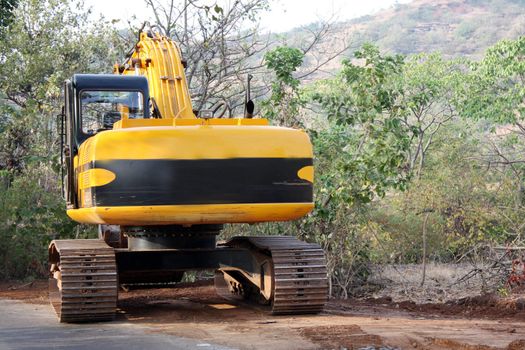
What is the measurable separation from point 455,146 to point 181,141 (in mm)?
20638

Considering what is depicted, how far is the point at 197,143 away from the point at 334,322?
2431 millimetres

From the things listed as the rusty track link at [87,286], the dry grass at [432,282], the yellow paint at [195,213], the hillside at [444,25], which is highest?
the hillside at [444,25]

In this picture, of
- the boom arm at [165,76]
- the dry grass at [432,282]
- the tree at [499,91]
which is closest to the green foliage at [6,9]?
the boom arm at [165,76]

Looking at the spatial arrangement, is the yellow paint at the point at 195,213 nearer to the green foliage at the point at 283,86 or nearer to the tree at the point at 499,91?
the green foliage at the point at 283,86

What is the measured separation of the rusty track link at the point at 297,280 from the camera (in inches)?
450

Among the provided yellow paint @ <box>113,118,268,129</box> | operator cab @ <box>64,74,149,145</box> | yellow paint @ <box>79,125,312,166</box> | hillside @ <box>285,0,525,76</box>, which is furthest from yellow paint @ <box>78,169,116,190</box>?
hillside @ <box>285,0,525,76</box>

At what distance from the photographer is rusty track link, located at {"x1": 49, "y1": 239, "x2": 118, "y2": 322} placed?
10961 mm

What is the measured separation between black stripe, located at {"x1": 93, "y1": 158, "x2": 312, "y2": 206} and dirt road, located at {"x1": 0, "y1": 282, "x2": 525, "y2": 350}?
1375mm

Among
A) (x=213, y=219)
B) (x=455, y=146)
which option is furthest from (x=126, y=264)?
(x=455, y=146)

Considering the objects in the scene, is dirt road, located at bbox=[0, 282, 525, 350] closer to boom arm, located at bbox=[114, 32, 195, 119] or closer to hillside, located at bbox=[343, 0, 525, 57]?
boom arm, located at bbox=[114, 32, 195, 119]

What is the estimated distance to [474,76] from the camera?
3081 centimetres

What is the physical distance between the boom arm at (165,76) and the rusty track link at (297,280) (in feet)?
7.18

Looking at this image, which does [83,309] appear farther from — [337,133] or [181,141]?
[337,133]

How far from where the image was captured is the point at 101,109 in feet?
39.8
